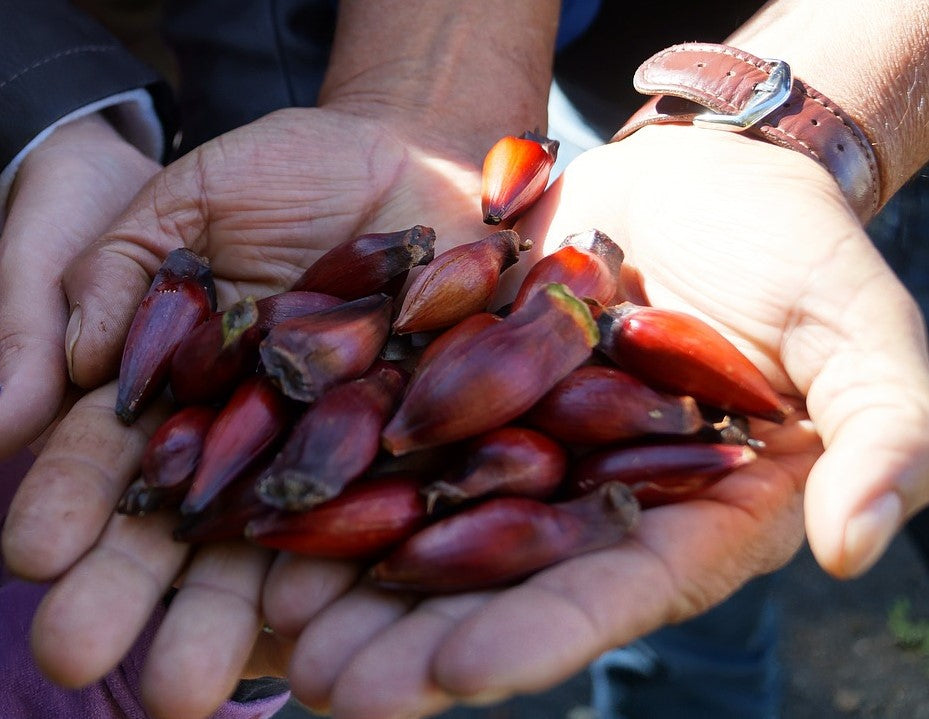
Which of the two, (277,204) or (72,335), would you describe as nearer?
(72,335)

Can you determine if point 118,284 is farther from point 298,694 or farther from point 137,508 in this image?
point 298,694

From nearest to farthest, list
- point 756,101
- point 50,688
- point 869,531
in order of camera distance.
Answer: point 869,531
point 50,688
point 756,101

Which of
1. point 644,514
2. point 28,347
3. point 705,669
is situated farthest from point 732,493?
point 705,669

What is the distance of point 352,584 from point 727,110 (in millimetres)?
1253

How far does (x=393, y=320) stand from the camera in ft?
5.98

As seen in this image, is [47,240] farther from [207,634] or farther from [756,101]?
[756,101]

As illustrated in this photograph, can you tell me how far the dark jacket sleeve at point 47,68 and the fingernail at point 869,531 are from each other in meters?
2.15

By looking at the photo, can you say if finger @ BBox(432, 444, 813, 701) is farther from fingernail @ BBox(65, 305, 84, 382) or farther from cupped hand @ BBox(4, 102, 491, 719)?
fingernail @ BBox(65, 305, 84, 382)

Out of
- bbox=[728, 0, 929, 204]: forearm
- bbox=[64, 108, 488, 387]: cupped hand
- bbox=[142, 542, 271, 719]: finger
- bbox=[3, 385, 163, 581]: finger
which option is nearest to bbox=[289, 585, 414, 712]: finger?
bbox=[142, 542, 271, 719]: finger

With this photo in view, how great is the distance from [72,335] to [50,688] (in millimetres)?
658

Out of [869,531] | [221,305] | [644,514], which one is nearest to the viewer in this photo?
[869,531]

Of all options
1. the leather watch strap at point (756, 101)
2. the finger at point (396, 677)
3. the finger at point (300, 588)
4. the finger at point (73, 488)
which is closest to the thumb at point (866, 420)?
the leather watch strap at point (756, 101)

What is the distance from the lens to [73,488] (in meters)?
1.42

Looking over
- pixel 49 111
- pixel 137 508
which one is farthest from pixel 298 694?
pixel 49 111
